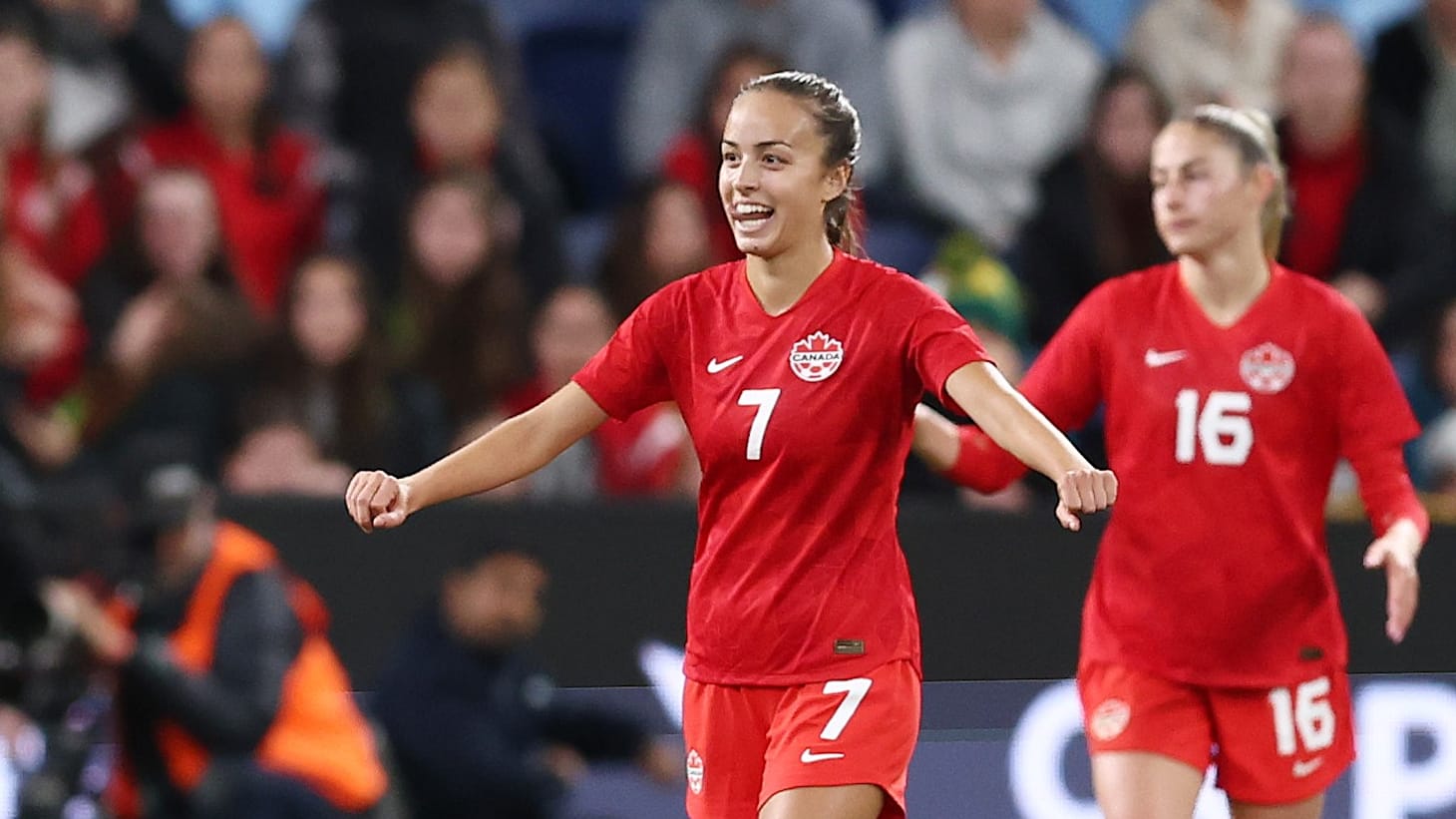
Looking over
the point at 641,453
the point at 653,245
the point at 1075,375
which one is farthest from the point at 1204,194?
the point at 653,245

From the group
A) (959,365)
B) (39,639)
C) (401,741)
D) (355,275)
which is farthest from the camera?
(355,275)

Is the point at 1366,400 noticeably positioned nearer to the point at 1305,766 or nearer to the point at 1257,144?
the point at 1257,144

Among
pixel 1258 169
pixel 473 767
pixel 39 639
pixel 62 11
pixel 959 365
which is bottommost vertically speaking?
pixel 473 767

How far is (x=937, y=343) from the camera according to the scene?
15.2 ft

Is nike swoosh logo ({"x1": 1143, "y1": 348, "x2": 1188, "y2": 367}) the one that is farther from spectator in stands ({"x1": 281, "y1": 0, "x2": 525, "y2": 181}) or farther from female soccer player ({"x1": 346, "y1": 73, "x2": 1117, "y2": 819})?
spectator in stands ({"x1": 281, "y1": 0, "x2": 525, "y2": 181})

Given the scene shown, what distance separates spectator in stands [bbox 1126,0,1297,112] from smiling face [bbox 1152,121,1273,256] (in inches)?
163

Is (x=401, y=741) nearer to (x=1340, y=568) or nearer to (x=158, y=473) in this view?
(x=158, y=473)

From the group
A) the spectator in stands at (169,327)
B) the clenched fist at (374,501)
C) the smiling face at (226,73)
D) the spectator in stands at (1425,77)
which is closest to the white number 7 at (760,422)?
the clenched fist at (374,501)

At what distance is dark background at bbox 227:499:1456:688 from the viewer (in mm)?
7539

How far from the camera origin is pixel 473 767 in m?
7.75

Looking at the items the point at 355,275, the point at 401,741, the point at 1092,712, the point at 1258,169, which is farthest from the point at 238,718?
the point at 1258,169

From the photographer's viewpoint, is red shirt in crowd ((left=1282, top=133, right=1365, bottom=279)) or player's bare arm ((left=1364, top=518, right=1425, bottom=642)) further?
red shirt in crowd ((left=1282, top=133, right=1365, bottom=279))

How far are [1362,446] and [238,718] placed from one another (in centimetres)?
359

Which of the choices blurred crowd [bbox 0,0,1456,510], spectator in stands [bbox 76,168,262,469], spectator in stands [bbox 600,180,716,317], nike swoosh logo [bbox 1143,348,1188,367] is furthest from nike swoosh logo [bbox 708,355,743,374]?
spectator in stands [bbox 600,180,716,317]
